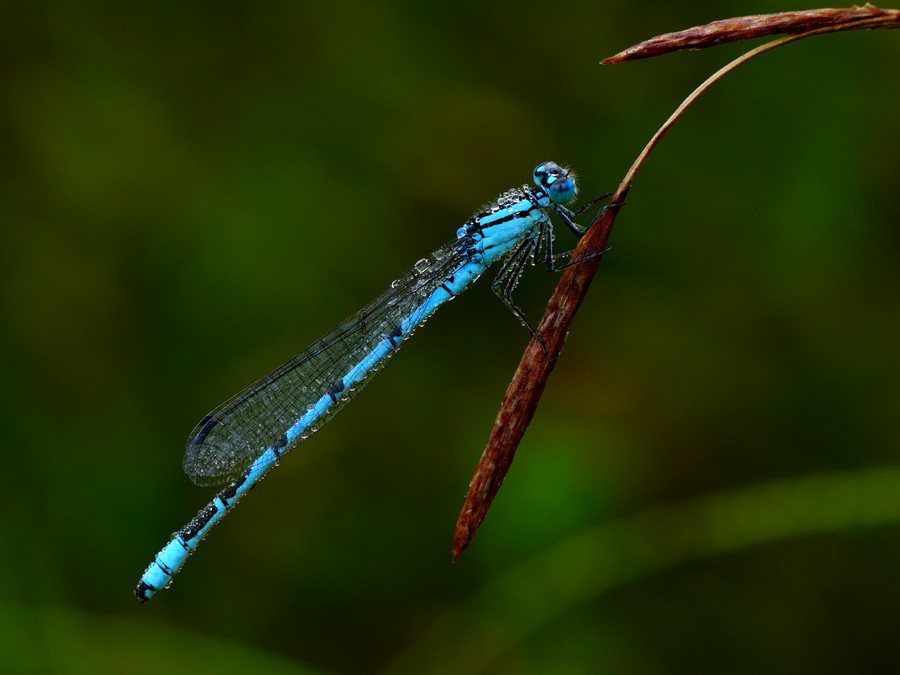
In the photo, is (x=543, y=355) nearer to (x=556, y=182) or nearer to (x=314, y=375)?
(x=556, y=182)

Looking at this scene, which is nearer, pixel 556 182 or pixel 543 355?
pixel 543 355

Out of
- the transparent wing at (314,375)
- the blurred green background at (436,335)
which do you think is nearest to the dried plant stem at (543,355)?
the blurred green background at (436,335)

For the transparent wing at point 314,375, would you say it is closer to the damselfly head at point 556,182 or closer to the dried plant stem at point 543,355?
the damselfly head at point 556,182

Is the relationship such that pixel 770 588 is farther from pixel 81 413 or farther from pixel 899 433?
pixel 81 413

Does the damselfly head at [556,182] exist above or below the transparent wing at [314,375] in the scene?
below

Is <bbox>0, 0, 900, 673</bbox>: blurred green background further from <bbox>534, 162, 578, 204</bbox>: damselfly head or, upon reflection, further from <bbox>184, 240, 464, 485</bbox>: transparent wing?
<bbox>534, 162, 578, 204</bbox>: damselfly head

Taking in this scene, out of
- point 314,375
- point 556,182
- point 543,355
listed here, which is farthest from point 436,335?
point 543,355
